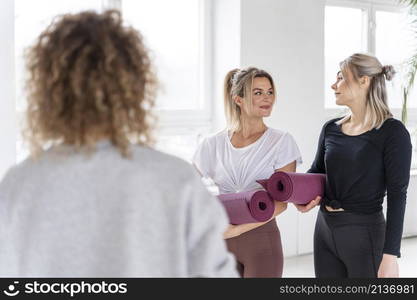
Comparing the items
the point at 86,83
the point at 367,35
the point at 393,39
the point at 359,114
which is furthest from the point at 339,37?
the point at 86,83

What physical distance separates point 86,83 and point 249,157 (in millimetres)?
1332

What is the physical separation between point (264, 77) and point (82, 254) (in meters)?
1.51

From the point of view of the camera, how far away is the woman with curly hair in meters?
1.08

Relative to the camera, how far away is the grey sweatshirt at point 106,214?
1.07 m

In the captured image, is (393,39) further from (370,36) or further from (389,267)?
(389,267)

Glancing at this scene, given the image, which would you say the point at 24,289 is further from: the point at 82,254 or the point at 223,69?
the point at 223,69

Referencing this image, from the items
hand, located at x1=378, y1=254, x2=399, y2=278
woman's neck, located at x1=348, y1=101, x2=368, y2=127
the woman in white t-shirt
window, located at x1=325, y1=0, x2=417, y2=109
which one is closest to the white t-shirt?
the woman in white t-shirt

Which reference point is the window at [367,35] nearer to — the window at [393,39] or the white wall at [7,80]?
the window at [393,39]

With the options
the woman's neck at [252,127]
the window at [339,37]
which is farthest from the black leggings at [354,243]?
the window at [339,37]

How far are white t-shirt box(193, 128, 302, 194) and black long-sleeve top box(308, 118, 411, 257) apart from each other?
19 cm

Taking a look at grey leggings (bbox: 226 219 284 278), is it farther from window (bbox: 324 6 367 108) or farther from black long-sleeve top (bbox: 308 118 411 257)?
window (bbox: 324 6 367 108)

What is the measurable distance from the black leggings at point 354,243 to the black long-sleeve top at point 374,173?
4cm

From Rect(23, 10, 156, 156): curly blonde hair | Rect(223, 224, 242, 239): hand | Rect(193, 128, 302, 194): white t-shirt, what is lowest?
Rect(223, 224, 242, 239): hand

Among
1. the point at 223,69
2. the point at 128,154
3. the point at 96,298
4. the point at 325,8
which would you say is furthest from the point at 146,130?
the point at 325,8
